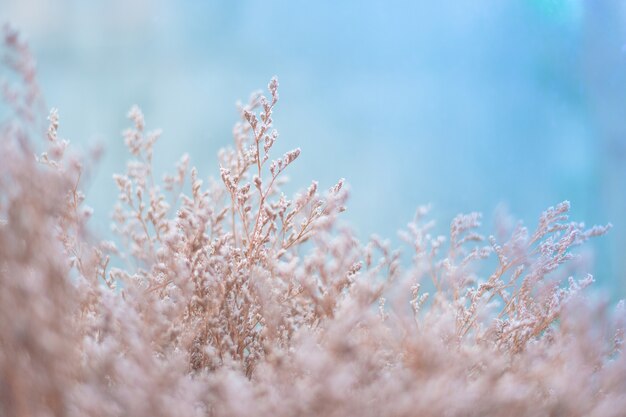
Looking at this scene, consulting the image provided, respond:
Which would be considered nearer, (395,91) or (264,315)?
(264,315)

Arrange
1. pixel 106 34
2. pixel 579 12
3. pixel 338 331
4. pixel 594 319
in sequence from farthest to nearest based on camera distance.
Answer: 1. pixel 579 12
2. pixel 106 34
3. pixel 594 319
4. pixel 338 331

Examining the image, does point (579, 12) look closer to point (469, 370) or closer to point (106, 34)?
point (106, 34)

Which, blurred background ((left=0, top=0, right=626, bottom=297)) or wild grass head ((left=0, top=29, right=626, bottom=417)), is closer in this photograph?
wild grass head ((left=0, top=29, right=626, bottom=417))

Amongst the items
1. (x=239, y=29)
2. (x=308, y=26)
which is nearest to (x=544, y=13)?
(x=308, y=26)

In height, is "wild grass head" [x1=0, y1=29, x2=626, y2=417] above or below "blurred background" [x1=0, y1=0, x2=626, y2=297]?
below
